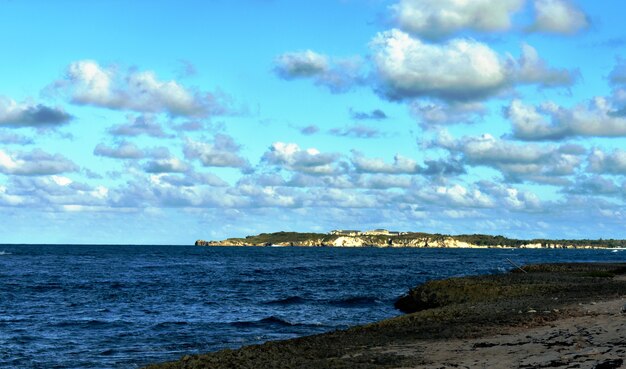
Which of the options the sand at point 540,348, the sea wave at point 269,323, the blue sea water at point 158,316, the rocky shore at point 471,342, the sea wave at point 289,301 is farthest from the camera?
the sea wave at point 289,301

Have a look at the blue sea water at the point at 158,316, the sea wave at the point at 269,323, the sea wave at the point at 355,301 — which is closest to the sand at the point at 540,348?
the blue sea water at the point at 158,316

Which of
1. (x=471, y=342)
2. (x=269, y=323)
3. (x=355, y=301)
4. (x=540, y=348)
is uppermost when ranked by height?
(x=540, y=348)

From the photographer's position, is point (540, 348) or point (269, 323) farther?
point (269, 323)

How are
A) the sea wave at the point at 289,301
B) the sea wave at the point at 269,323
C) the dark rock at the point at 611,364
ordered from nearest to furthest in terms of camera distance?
1. the dark rock at the point at 611,364
2. the sea wave at the point at 269,323
3. the sea wave at the point at 289,301

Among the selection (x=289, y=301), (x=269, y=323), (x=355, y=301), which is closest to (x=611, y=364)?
(x=269, y=323)

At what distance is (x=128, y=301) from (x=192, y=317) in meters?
14.3

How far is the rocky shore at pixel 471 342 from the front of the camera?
72.4 feet

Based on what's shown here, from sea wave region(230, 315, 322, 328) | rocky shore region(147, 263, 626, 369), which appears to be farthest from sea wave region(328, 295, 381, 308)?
rocky shore region(147, 263, 626, 369)

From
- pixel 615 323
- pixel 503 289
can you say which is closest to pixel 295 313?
pixel 503 289

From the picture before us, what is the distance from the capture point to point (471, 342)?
1055 inches

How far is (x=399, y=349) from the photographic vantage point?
86.5 feet

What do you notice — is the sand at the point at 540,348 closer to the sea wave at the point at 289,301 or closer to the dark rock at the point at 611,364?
the dark rock at the point at 611,364

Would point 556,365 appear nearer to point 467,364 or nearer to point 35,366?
point 467,364

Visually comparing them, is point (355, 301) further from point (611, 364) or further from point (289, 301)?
point (611, 364)
